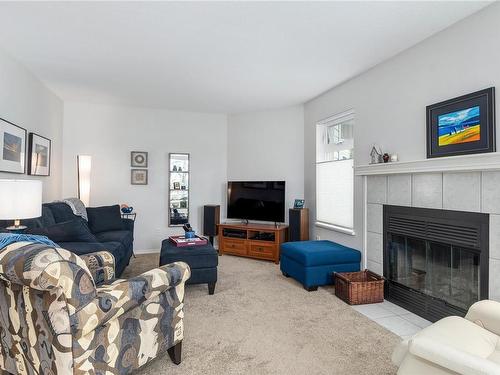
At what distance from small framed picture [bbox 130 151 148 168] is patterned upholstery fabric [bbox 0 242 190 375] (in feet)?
12.9

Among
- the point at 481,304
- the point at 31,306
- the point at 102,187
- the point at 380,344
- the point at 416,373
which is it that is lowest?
the point at 380,344

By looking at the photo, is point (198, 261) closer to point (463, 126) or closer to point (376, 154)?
point (376, 154)

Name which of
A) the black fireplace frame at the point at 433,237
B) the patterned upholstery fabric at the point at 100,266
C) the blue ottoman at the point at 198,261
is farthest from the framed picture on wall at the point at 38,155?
the black fireplace frame at the point at 433,237

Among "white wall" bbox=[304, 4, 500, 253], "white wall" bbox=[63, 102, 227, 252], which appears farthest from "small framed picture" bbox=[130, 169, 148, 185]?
"white wall" bbox=[304, 4, 500, 253]

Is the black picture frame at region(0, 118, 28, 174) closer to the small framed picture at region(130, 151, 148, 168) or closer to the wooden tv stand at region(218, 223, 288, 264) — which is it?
the small framed picture at region(130, 151, 148, 168)

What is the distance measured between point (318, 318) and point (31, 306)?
2.26 metres

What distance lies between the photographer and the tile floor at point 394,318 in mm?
2705

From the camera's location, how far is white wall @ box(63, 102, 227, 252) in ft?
17.4

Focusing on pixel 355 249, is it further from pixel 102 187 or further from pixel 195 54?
pixel 102 187

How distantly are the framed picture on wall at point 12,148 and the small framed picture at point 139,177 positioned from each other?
1897 mm

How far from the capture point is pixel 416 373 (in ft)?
4.90

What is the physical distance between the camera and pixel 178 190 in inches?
226

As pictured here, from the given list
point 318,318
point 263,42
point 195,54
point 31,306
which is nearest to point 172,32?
point 195,54

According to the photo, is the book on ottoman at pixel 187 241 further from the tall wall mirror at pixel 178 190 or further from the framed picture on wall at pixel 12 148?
the framed picture on wall at pixel 12 148
